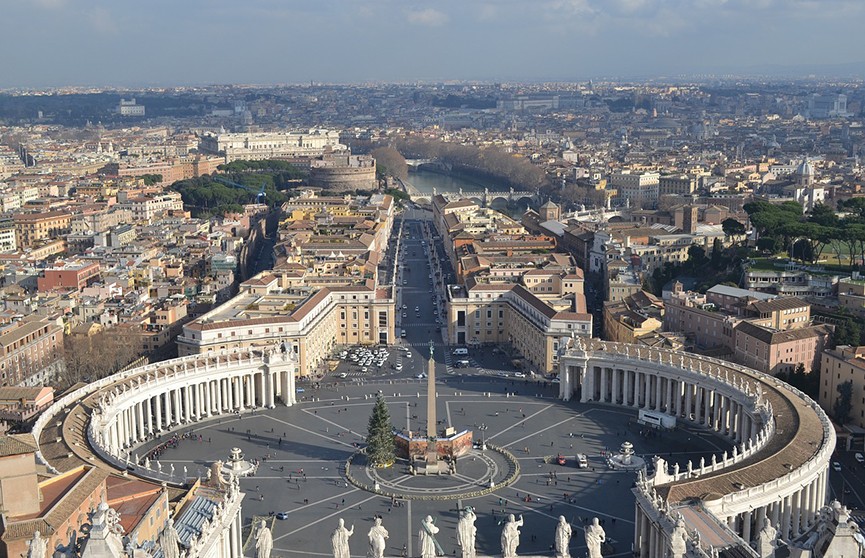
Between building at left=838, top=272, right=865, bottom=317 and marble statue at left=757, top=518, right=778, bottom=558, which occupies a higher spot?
marble statue at left=757, top=518, right=778, bottom=558

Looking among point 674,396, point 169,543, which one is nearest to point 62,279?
point 674,396

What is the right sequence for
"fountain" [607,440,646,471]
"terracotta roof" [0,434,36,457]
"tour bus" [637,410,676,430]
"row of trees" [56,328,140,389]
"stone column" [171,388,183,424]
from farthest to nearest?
→ "row of trees" [56,328,140,389] → "stone column" [171,388,183,424] → "tour bus" [637,410,676,430] → "fountain" [607,440,646,471] → "terracotta roof" [0,434,36,457]

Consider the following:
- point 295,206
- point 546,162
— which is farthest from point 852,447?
point 546,162

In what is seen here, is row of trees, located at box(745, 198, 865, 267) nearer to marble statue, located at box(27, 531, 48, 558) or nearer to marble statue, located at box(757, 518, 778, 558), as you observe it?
marble statue, located at box(757, 518, 778, 558)

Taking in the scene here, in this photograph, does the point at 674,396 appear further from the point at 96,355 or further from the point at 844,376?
the point at 96,355

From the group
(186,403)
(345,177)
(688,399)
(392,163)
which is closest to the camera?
(688,399)

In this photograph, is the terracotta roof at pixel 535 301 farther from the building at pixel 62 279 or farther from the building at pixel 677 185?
the building at pixel 677 185

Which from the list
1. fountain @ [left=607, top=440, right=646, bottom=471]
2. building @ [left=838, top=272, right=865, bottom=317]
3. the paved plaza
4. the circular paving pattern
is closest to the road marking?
the paved plaza
